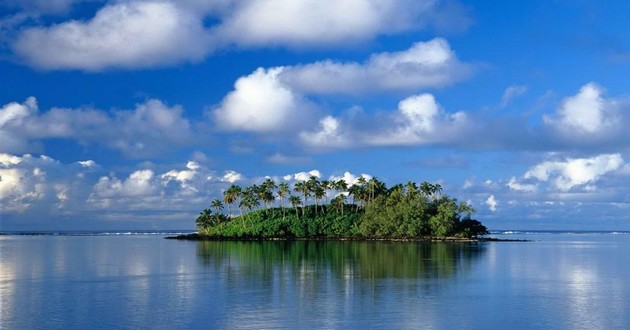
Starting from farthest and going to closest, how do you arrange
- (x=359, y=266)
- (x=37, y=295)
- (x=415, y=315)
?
(x=359, y=266) → (x=37, y=295) → (x=415, y=315)

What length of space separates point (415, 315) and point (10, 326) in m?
25.3

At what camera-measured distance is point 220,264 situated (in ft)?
302

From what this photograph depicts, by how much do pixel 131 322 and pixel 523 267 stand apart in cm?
5926

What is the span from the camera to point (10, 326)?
1624 inches

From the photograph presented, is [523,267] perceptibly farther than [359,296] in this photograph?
Yes

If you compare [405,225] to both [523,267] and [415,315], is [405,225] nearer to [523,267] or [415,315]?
[523,267]

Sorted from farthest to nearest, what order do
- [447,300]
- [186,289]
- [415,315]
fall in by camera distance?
1. [186,289]
2. [447,300]
3. [415,315]

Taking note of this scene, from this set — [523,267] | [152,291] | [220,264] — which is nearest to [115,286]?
[152,291]

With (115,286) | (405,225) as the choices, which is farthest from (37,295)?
(405,225)

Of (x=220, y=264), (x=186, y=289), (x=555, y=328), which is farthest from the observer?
(x=220, y=264)

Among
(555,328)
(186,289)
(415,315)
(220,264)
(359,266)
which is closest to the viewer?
(555,328)

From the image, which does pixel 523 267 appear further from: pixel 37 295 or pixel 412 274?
pixel 37 295

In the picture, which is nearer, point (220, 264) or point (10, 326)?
point (10, 326)

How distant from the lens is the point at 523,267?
287 feet
